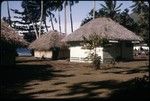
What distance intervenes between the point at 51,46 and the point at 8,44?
1540 centimetres

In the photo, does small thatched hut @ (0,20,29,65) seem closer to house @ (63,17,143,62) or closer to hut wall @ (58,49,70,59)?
house @ (63,17,143,62)

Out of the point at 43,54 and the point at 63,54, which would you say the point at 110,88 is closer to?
the point at 63,54

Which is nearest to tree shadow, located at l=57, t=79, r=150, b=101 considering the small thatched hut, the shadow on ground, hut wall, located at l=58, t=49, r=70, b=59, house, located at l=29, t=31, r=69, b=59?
the shadow on ground

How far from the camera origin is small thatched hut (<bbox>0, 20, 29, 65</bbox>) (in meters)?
25.6

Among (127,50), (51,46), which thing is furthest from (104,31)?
(51,46)

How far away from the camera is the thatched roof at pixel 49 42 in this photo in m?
41.4

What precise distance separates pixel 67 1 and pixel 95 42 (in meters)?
29.5

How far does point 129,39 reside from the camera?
36.2 metres

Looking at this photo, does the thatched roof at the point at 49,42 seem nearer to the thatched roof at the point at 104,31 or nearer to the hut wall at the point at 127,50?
the thatched roof at the point at 104,31

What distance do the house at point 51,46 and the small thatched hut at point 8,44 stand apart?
43.9ft

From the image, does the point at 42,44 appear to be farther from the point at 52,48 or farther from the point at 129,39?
the point at 129,39

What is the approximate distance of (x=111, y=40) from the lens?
34250mm

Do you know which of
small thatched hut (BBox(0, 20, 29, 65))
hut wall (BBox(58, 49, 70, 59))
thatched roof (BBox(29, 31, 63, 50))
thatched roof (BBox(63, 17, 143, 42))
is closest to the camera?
small thatched hut (BBox(0, 20, 29, 65))

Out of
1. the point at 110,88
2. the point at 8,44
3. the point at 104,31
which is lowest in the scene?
the point at 110,88
